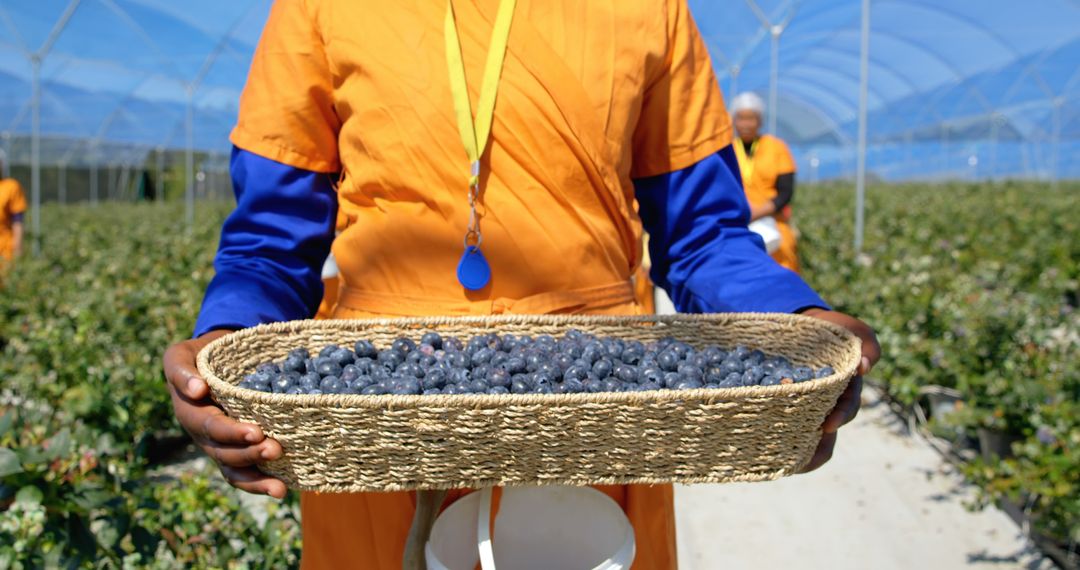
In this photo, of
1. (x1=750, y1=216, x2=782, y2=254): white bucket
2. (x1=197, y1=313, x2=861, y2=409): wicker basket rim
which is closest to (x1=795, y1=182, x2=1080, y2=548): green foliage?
(x1=750, y1=216, x2=782, y2=254): white bucket

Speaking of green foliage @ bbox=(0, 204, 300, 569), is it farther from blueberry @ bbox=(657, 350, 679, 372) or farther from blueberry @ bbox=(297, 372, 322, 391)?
blueberry @ bbox=(657, 350, 679, 372)

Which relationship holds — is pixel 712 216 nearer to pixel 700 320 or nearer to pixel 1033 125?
pixel 700 320

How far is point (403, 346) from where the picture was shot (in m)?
1.36

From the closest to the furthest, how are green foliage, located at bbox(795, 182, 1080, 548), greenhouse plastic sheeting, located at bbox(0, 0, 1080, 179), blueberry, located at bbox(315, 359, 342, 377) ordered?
1. blueberry, located at bbox(315, 359, 342, 377)
2. green foliage, located at bbox(795, 182, 1080, 548)
3. greenhouse plastic sheeting, located at bbox(0, 0, 1080, 179)

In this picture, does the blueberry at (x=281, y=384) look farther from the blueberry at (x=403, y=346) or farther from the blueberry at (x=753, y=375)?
the blueberry at (x=753, y=375)

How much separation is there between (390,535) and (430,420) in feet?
1.22

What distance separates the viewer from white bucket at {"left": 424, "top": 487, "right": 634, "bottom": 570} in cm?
132

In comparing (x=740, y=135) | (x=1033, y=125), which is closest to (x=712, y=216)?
(x=740, y=135)

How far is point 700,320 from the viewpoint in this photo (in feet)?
5.01

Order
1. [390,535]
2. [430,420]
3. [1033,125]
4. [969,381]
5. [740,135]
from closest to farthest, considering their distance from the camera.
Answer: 1. [430,420]
2. [390,535]
3. [969,381]
4. [740,135]
5. [1033,125]

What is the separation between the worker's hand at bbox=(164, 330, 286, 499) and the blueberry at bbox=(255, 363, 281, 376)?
0.09 metres

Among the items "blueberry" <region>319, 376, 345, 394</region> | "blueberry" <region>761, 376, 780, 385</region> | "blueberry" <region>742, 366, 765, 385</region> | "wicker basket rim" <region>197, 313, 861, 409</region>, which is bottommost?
"blueberry" <region>742, 366, 765, 385</region>

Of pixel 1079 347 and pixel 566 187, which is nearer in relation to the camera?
pixel 566 187

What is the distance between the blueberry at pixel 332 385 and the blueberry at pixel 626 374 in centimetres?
36
